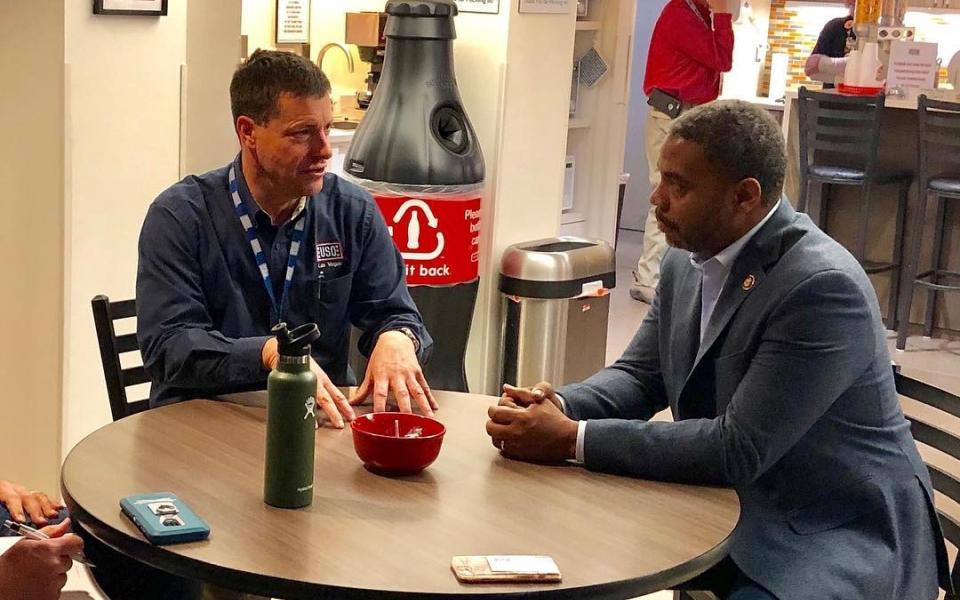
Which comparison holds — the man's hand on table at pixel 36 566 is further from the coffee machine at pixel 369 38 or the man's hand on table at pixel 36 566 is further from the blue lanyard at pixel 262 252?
the coffee machine at pixel 369 38

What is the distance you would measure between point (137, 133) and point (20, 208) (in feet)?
1.30

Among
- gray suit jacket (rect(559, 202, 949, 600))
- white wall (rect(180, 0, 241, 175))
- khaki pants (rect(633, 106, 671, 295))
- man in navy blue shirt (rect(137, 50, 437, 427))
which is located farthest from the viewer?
khaki pants (rect(633, 106, 671, 295))

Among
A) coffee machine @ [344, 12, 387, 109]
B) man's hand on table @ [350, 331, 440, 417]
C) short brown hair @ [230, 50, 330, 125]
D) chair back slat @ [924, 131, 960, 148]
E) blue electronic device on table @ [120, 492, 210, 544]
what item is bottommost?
blue electronic device on table @ [120, 492, 210, 544]

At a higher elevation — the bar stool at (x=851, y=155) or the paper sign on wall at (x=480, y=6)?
the paper sign on wall at (x=480, y=6)

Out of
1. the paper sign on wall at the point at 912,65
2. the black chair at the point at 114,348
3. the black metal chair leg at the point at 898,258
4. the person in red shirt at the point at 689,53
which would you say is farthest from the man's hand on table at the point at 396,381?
the paper sign on wall at the point at 912,65

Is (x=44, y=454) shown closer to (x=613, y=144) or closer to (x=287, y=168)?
(x=287, y=168)

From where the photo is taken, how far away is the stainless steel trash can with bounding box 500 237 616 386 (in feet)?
16.3

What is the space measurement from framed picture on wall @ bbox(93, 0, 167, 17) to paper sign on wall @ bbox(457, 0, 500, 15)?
1.45 metres

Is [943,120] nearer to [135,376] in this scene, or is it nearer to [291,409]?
[135,376]

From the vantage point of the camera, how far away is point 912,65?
7090 millimetres

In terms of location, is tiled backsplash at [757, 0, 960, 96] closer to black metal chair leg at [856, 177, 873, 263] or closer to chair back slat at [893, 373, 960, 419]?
black metal chair leg at [856, 177, 873, 263]

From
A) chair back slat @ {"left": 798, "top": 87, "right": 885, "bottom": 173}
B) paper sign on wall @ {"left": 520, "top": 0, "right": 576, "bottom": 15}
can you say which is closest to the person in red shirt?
chair back slat @ {"left": 798, "top": 87, "right": 885, "bottom": 173}

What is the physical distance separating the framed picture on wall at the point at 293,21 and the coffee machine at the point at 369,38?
0.61 ft

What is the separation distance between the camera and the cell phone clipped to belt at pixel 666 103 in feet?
23.7
